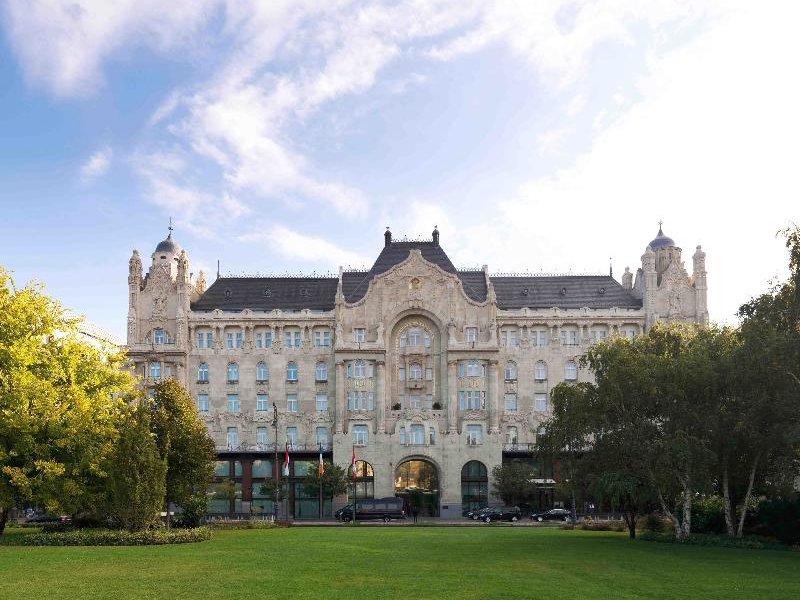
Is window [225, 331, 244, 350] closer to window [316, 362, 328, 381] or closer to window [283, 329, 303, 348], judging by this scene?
window [283, 329, 303, 348]

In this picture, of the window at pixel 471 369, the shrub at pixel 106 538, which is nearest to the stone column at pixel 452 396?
the window at pixel 471 369

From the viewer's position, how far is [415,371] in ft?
333

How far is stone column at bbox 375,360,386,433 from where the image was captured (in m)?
98.9

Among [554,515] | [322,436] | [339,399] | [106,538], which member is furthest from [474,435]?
[106,538]

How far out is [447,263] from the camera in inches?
4102

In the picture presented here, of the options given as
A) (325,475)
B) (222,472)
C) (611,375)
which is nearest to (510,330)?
(325,475)

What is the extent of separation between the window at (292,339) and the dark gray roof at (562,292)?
24243mm

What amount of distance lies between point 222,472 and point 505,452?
32245 millimetres

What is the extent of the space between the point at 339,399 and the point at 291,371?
731 centimetres

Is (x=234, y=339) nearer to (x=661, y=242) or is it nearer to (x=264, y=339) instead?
(x=264, y=339)

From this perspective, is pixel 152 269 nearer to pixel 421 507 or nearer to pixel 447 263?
pixel 447 263

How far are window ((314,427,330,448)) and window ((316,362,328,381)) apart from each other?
5841mm

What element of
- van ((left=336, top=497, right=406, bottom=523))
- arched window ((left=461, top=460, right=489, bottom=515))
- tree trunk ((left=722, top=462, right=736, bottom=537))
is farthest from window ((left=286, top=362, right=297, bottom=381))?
tree trunk ((left=722, top=462, right=736, bottom=537))

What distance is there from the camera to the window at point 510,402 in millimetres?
101375
